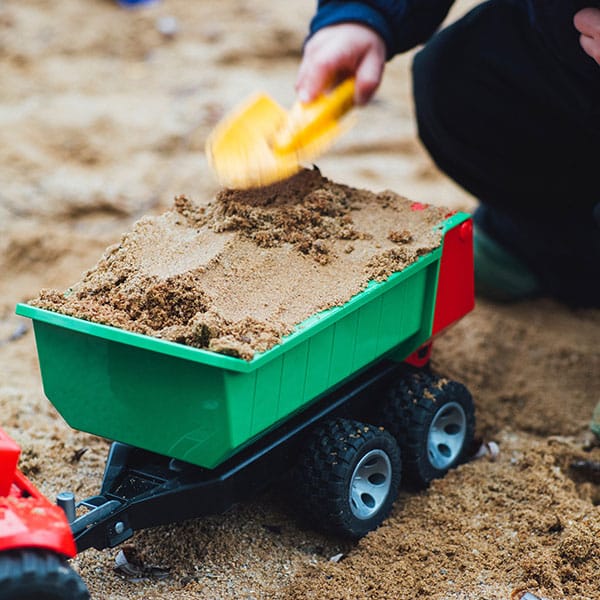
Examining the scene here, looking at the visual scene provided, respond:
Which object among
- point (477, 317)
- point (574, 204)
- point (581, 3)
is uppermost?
point (581, 3)

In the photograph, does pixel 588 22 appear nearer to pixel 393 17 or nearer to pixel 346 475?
pixel 393 17

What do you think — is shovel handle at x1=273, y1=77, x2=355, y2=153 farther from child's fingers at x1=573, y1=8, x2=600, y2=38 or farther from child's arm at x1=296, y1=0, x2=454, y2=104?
child's fingers at x1=573, y1=8, x2=600, y2=38

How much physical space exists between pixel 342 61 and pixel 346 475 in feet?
2.87

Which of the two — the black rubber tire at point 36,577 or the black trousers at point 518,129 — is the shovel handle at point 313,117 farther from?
the black rubber tire at point 36,577

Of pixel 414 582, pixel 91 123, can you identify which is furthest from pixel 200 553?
pixel 91 123

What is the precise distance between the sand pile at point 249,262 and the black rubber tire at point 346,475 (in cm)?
22

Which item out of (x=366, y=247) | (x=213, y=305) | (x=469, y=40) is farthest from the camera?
(x=469, y=40)

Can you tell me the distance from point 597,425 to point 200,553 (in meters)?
0.77

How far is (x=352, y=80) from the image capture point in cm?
182

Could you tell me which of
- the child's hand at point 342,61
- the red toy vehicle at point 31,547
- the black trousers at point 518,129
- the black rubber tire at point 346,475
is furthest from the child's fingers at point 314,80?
the red toy vehicle at point 31,547

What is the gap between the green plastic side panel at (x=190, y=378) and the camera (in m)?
1.18

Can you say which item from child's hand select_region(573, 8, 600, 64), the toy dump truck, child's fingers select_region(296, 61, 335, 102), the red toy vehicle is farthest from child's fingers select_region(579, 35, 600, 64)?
the red toy vehicle

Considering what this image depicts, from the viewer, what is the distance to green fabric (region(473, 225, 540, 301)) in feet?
7.24

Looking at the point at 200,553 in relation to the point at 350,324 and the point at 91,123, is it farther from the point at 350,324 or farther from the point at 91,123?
the point at 91,123
